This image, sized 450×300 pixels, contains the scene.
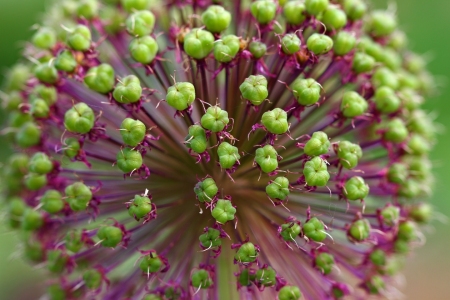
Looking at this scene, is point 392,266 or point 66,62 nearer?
point 66,62

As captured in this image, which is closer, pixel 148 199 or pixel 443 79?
pixel 148 199

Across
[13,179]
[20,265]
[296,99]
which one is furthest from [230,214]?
[20,265]

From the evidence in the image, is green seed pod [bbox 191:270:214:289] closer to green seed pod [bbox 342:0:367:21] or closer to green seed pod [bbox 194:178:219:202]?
green seed pod [bbox 194:178:219:202]

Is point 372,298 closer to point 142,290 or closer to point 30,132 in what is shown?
point 142,290

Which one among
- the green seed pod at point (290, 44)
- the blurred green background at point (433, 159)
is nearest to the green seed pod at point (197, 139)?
the green seed pod at point (290, 44)

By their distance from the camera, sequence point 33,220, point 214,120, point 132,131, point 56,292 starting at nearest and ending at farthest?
point 214,120 < point 132,131 < point 33,220 < point 56,292

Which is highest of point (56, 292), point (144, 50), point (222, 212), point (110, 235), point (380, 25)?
point (380, 25)

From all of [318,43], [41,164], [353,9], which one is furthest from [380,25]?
[41,164]

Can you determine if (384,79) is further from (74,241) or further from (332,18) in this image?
(74,241)
